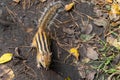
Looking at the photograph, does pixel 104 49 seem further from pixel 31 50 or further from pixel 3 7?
pixel 3 7

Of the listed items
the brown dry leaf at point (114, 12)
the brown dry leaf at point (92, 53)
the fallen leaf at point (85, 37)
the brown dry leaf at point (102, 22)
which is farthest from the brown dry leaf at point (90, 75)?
the brown dry leaf at point (114, 12)

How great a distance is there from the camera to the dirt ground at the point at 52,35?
3.29m

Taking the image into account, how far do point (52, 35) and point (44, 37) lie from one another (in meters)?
0.32

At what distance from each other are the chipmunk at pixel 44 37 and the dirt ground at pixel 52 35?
0.13m

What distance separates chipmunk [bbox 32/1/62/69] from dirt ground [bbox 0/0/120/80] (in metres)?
0.13

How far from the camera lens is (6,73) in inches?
128

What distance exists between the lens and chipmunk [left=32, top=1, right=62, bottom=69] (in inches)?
123

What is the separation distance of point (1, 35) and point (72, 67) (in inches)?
30.5

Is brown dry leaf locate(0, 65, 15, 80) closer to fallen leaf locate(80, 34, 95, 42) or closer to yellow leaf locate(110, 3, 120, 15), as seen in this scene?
fallen leaf locate(80, 34, 95, 42)

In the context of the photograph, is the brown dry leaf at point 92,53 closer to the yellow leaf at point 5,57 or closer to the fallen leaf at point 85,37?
the fallen leaf at point 85,37

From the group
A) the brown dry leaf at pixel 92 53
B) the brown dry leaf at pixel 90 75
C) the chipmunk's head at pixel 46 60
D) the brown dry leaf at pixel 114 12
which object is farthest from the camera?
the brown dry leaf at pixel 114 12

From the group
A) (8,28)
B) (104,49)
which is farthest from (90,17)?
(8,28)

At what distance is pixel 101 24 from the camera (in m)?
3.67

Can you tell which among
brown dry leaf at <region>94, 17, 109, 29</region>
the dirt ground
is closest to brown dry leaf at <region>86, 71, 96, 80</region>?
the dirt ground
